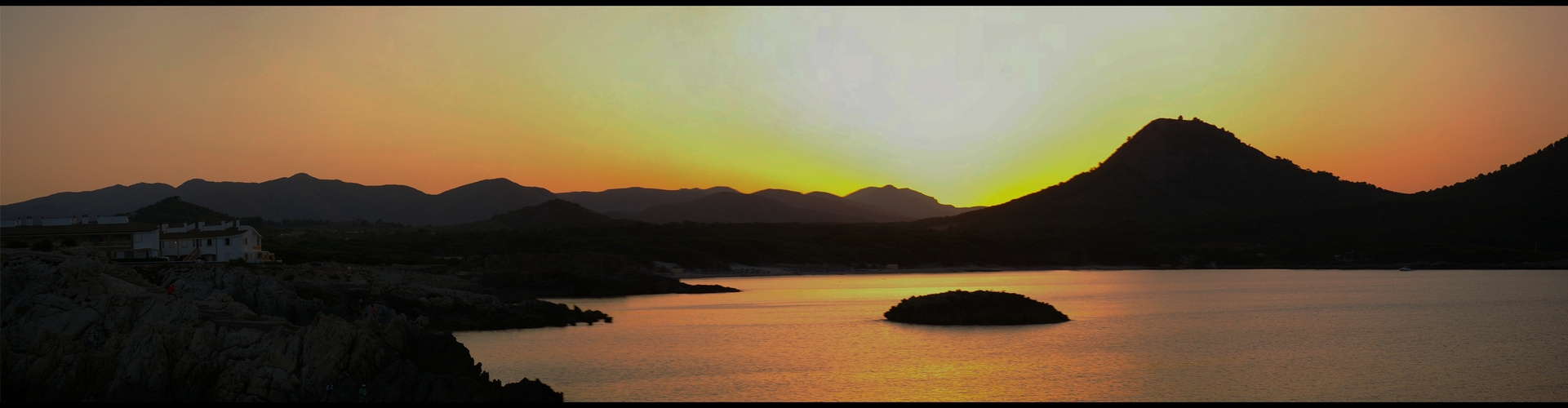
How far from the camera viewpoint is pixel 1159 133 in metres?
166

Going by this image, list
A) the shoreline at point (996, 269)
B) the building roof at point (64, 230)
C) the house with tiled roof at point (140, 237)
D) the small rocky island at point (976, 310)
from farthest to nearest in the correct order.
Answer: the shoreline at point (996, 269) < the small rocky island at point (976, 310) < the house with tiled roof at point (140, 237) < the building roof at point (64, 230)

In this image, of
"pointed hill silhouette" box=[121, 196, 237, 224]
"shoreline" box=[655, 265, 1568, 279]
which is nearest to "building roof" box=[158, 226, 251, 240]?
"shoreline" box=[655, 265, 1568, 279]

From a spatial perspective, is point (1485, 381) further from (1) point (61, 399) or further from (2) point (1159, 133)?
(2) point (1159, 133)

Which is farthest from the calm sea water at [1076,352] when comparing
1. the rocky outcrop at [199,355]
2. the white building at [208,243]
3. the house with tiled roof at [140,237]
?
the white building at [208,243]

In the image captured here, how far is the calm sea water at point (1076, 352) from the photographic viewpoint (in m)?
22.0

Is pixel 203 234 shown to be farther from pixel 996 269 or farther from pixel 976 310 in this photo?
pixel 996 269

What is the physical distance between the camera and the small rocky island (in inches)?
1452

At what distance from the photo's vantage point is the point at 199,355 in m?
17.4

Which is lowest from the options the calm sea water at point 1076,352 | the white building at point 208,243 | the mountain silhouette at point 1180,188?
the calm sea water at point 1076,352

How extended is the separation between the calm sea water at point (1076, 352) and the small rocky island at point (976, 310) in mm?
927

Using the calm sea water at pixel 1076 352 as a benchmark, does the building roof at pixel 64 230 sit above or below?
above

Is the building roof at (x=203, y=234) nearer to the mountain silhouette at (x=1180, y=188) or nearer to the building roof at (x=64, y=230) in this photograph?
the building roof at (x=64, y=230)

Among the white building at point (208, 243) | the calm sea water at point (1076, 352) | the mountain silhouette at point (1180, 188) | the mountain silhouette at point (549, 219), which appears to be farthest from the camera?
the mountain silhouette at point (549, 219)

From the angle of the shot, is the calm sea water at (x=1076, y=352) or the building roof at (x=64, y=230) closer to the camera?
the calm sea water at (x=1076, y=352)
